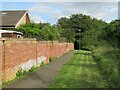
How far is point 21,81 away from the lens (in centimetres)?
1354

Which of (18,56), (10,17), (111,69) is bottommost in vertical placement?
(111,69)

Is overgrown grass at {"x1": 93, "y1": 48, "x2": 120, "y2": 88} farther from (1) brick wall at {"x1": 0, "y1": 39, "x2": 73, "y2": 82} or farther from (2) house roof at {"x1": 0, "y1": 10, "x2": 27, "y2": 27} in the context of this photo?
(2) house roof at {"x1": 0, "y1": 10, "x2": 27, "y2": 27}

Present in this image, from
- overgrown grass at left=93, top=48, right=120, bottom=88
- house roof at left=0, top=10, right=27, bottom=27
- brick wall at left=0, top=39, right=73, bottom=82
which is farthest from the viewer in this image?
house roof at left=0, top=10, right=27, bottom=27

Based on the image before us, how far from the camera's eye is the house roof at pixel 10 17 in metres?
46.6

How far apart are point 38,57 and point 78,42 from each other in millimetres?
61851

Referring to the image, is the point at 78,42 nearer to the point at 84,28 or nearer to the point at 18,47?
the point at 84,28

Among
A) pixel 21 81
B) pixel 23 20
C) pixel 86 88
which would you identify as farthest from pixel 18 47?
pixel 23 20

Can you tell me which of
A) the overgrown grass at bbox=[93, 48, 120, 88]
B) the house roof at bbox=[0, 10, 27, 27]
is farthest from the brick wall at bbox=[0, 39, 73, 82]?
the house roof at bbox=[0, 10, 27, 27]

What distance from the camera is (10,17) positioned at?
49719 mm

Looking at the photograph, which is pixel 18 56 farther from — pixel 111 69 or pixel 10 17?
pixel 10 17

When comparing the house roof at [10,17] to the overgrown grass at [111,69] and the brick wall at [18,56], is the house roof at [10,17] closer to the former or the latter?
the brick wall at [18,56]

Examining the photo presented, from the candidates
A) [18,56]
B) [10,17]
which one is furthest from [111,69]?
[10,17]

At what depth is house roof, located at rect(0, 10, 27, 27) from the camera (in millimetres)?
46562

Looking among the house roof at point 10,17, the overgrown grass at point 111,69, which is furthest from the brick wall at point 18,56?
the house roof at point 10,17
